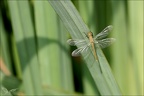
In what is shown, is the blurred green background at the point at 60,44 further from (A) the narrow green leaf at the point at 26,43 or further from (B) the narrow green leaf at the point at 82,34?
(B) the narrow green leaf at the point at 82,34

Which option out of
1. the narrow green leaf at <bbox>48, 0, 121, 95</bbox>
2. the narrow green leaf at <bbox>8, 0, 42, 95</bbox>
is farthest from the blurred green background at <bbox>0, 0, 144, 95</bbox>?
the narrow green leaf at <bbox>48, 0, 121, 95</bbox>

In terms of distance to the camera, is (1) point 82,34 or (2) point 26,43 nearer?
(1) point 82,34

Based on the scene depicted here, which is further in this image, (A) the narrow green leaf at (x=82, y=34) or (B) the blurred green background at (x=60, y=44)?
(B) the blurred green background at (x=60, y=44)

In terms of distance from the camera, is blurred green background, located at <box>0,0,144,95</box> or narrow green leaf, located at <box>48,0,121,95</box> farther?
blurred green background, located at <box>0,0,144,95</box>

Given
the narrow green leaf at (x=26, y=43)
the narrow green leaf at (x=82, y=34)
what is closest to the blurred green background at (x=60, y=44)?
the narrow green leaf at (x=26, y=43)

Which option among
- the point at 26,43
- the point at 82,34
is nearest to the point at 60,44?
the point at 26,43

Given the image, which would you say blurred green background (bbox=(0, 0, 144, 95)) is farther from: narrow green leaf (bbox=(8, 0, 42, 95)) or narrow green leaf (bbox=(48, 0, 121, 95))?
narrow green leaf (bbox=(48, 0, 121, 95))

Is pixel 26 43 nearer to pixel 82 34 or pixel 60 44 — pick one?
pixel 60 44

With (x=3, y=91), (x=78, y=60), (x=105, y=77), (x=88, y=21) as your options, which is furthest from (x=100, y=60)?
(x=78, y=60)
